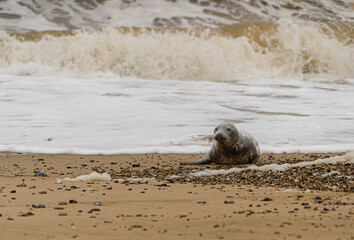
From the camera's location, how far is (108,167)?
7.33 m

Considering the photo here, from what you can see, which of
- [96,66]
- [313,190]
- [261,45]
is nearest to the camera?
[313,190]

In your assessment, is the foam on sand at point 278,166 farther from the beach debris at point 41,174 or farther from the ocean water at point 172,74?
the ocean water at point 172,74

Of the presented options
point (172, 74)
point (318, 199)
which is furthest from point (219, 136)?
point (172, 74)

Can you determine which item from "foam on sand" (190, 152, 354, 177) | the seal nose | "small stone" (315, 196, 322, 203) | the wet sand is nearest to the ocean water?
the seal nose

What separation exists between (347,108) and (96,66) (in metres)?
10.1

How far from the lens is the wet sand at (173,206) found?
137 inches

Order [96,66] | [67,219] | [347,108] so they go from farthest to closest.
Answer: [96,66] → [347,108] → [67,219]

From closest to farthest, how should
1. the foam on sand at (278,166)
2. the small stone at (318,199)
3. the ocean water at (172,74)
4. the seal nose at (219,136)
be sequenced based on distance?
1. the small stone at (318,199)
2. the foam on sand at (278,166)
3. the seal nose at (219,136)
4. the ocean water at (172,74)

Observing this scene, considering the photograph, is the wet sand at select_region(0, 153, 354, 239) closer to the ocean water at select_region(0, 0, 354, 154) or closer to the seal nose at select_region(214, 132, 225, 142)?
the seal nose at select_region(214, 132, 225, 142)

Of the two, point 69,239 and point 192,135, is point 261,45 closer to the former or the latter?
point 192,135

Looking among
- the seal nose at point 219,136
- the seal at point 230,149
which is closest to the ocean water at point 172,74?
the seal at point 230,149

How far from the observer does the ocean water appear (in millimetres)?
9781

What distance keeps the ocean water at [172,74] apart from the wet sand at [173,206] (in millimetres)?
2650

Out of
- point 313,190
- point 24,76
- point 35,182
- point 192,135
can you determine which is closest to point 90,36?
point 24,76
